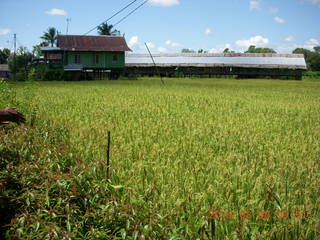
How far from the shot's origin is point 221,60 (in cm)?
4644

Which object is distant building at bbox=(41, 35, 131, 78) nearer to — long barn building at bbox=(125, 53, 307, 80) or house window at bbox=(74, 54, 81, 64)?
house window at bbox=(74, 54, 81, 64)

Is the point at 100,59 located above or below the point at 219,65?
below

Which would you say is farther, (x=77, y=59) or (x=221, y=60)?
(x=221, y=60)

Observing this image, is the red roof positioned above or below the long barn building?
above

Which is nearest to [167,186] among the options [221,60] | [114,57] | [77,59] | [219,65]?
[77,59]

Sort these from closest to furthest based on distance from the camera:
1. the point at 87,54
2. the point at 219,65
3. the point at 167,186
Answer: the point at 167,186 < the point at 87,54 < the point at 219,65

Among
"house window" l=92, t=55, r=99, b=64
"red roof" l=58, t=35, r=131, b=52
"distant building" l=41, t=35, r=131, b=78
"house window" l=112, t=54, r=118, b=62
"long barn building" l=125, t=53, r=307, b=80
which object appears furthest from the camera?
"long barn building" l=125, t=53, r=307, b=80

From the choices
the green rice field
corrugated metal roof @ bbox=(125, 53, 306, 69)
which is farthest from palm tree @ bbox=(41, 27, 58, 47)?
the green rice field

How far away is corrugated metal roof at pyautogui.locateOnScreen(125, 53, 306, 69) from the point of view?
45.1m

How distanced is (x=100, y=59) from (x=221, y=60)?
A: 17287 mm

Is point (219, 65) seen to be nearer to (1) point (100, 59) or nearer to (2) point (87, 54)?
(1) point (100, 59)

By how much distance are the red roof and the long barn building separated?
860 cm

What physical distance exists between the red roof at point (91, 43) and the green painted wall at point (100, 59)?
2.22 feet

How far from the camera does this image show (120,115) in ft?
26.0
